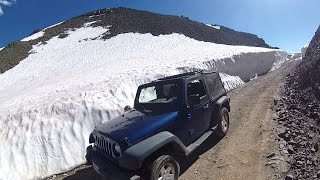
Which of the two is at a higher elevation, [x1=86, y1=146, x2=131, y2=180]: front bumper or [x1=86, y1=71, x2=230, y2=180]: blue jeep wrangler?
[x1=86, y1=71, x2=230, y2=180]: blue jeep wrangler

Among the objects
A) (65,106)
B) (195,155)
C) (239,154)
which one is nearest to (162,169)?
(195,155)

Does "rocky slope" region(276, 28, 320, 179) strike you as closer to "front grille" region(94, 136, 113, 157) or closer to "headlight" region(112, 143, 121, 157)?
"headlight" region(112, 143, 121, 157)

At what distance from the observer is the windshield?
731 cm

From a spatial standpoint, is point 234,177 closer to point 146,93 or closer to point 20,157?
point 146,93

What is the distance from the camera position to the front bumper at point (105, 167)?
5879 mm

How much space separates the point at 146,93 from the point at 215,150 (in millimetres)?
2338

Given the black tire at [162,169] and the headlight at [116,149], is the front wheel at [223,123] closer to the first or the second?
the black tire at [162,169]

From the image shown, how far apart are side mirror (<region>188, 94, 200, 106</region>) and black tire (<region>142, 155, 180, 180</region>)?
5.08 ft

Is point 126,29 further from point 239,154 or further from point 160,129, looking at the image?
point 160,129

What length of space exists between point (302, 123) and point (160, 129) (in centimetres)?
451

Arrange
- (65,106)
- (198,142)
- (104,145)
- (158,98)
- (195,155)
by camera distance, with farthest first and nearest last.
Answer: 1. (65,106)
2. (195,155)
3. (158,98)
4. (198,142)
5. (104,145)

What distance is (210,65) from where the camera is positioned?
18406 millimetres

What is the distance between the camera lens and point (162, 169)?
613 centimetres

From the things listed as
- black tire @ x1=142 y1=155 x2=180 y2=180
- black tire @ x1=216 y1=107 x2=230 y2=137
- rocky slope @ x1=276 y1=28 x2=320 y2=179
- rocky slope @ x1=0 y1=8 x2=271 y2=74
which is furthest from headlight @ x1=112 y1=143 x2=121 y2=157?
rocky slope @ x1=0 y1=8 x2=271 y2=74
